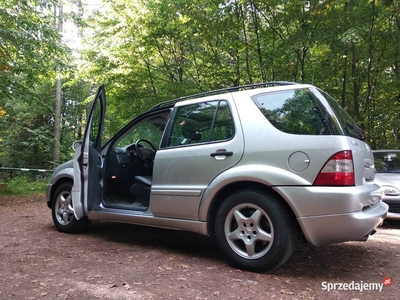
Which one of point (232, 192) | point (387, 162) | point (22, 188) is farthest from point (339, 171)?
point (22, 188)

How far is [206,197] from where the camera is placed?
329cm

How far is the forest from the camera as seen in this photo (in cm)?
829


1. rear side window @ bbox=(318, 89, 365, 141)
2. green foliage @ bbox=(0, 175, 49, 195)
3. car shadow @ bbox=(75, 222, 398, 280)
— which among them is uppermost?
rear side window @ bbox=(318, 89, 365, 141)

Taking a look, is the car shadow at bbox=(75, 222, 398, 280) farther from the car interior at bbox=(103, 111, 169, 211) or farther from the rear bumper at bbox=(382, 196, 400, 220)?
the rear bumper at bbox=(382, 196, 400, 220)

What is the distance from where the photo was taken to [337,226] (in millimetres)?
2723

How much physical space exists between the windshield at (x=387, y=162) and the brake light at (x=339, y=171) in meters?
4.17

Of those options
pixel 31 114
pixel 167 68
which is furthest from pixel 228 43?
pixel 31 114

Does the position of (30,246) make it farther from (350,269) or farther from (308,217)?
(350,269)

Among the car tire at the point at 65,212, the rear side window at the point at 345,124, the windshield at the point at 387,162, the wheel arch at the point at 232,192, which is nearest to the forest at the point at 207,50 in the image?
the windshield at the point at 387,162

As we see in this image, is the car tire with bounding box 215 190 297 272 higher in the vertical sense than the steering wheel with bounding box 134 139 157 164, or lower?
lower

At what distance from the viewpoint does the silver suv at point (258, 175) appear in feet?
9.11

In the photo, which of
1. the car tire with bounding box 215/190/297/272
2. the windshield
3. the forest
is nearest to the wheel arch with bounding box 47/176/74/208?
the car tire with bounding box 215/190/297/272

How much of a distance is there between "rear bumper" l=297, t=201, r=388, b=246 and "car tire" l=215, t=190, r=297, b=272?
163mm

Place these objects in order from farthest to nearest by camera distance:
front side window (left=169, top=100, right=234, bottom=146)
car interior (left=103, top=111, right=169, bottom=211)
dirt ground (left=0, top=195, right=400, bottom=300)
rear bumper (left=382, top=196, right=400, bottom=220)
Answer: rear bumper (left=382, top=196, right=400, bottom=220) → car interior (left=103, top=111, right=169, bottom=211) → front side window (left=169, top=100, right=234, bottom=146) → dirt ground (left=0, top=195, right=400, bottom=300)
